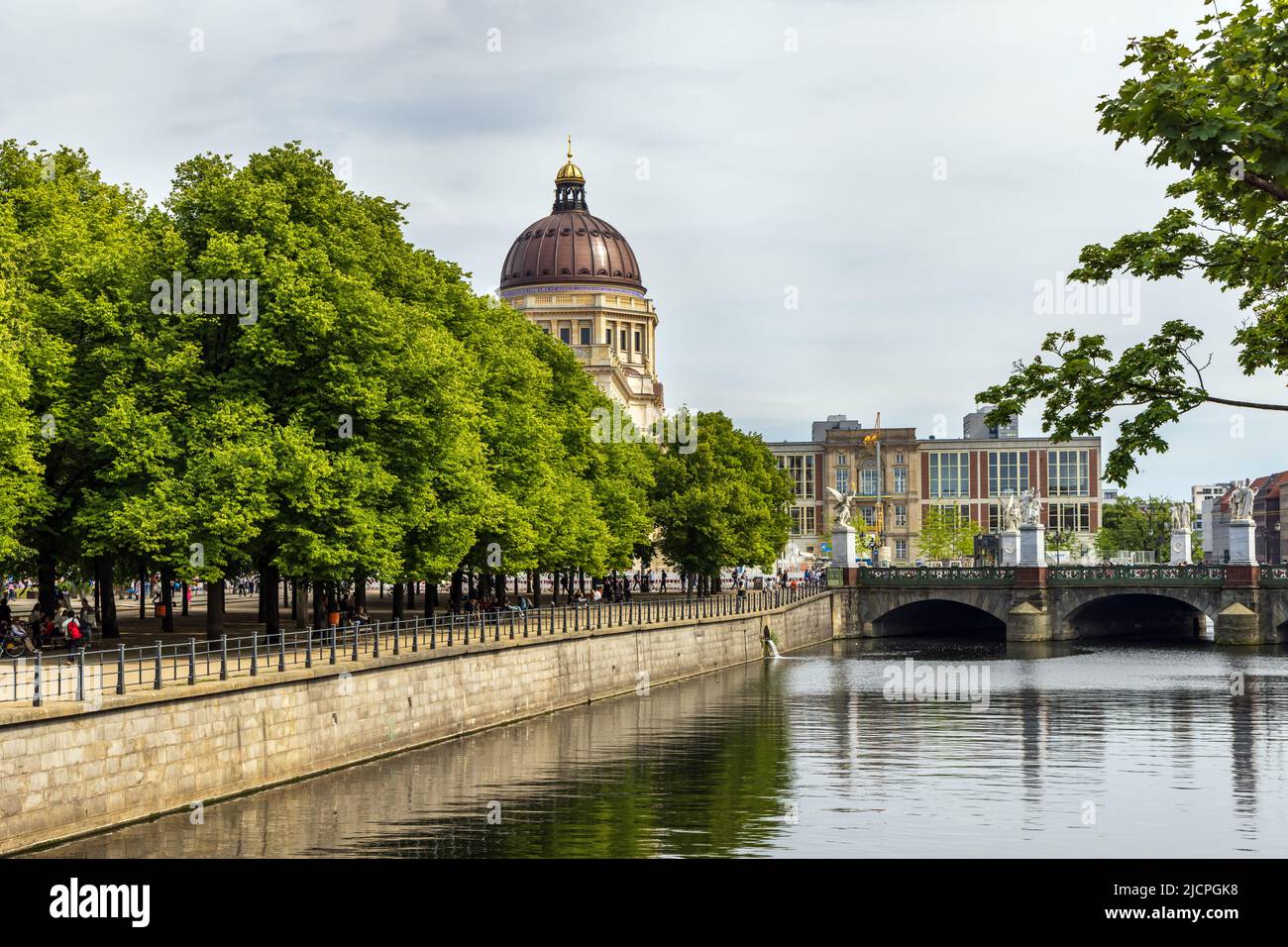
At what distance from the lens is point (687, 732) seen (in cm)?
4922

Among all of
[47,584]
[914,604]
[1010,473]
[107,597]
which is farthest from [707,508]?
[1010,473]

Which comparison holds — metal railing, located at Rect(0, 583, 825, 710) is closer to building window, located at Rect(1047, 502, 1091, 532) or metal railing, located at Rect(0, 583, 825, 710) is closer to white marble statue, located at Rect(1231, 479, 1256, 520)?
white marble statue, located at Rect(1231, 479, 1256, 520)

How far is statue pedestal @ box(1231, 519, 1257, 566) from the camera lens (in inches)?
3740

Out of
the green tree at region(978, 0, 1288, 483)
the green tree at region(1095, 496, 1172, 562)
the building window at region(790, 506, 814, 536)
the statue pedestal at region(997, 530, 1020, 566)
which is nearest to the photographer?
the green tree at region(978, 0, 1288, 483)

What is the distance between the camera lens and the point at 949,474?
7569 inches

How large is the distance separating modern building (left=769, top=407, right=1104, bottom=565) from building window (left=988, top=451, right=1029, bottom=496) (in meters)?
0.12

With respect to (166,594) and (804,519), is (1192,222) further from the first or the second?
(804,519)

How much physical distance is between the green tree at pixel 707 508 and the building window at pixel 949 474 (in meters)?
A: 91.3

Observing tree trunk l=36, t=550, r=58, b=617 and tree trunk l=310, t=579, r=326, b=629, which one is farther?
tree trunk l=310, t=579, r=326, b=629

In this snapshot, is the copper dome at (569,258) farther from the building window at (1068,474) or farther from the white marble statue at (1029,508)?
the white marble statue at (1029,508)

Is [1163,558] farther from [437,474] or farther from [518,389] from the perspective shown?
[437,474]

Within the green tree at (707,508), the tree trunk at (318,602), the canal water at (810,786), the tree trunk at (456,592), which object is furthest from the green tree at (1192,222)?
the green tree at (707,508)

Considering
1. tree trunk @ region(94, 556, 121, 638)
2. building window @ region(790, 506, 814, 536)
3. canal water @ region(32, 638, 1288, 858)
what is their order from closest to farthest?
canal water @ region(32, 638, 1288, 858) → tree trunk @ region(94, 556, 121, 638) → building window @ region(790, 506, 814, 536)

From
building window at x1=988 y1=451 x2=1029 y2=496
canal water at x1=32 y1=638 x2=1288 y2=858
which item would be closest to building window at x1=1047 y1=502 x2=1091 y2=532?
building window at x1=988 y1=451 x2=1029 y2=496
